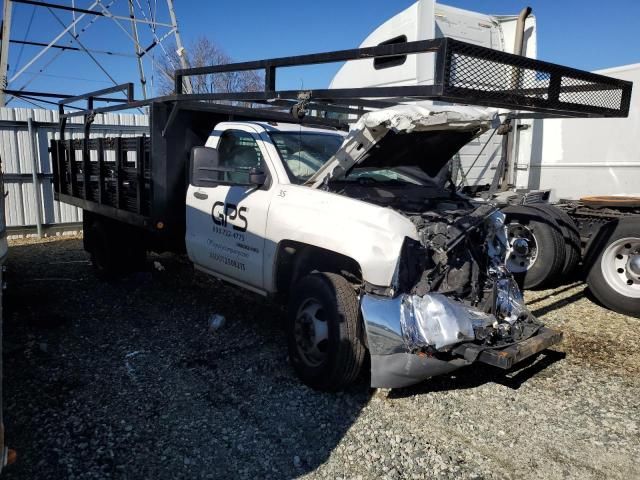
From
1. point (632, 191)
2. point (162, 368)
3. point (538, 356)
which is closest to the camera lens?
point (162, 368)

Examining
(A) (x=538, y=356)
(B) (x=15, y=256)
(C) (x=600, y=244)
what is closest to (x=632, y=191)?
(C) (x=600, y=244)

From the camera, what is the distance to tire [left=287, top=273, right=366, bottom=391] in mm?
3568

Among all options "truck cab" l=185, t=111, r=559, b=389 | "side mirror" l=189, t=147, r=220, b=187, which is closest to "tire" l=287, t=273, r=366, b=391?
"truck cab" l=185, t=111, r=559, b=389

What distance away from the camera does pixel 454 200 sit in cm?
468

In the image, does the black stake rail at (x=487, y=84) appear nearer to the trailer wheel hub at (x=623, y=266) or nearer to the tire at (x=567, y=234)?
the trailer wheel hub at (x=623, y=266)

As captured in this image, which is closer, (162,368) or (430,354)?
(430,354)

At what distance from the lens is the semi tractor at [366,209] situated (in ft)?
10.8

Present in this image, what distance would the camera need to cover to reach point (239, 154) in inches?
197

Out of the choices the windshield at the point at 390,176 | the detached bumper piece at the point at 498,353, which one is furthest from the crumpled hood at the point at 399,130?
the detached bumper piece at the point at 498,353

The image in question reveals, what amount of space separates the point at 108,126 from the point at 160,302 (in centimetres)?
693

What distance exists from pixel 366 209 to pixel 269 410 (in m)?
1.56

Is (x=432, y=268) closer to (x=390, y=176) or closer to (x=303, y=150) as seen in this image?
(x=390, y=176)

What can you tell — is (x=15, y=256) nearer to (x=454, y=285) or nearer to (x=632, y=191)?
(x=454, y=285)

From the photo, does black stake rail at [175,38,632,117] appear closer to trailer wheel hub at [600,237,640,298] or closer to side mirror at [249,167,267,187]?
side mirror at [249,167,267,187]
